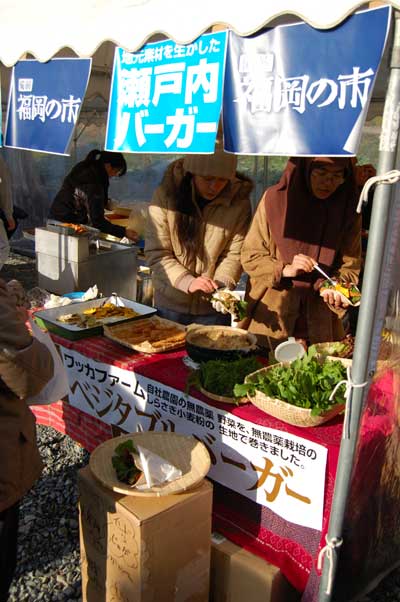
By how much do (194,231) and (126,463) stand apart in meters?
1.72

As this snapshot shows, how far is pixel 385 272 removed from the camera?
5.93 ft

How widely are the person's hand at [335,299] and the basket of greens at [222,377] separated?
1.83 ft


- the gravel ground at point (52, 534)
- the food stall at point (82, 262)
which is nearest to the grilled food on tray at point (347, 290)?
the gravel ground at point (52, 534)

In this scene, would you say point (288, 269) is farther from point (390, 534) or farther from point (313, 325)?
point (390, 534)

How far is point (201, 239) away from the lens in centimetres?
356

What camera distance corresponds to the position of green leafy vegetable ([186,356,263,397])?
8.28 ft

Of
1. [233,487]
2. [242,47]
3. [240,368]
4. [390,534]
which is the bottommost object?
[390,534]

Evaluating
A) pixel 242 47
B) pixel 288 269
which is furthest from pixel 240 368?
pixel 242 47

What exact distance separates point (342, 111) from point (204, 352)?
4.38 ft

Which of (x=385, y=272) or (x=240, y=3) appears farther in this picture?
(x=240, y=3)

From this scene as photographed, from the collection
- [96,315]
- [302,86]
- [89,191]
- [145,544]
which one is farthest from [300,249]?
[89,191]

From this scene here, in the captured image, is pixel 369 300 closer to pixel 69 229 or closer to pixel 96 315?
pixel 96 315

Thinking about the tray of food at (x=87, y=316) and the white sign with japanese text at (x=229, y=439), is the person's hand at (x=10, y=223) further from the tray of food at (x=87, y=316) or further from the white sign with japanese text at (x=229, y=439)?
the white sign with japanese text at (x=229, y=439)

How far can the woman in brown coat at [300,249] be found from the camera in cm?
313
